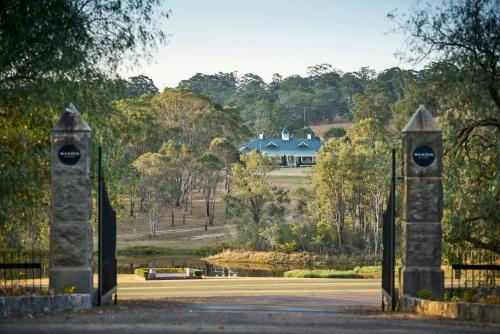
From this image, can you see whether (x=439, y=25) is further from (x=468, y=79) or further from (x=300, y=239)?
(x=300, y=239)

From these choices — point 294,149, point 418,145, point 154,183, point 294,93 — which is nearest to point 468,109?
point 418,145

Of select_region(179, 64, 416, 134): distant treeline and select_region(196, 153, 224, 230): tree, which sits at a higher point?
select_region(179, 64, 416, 134): distant treeline

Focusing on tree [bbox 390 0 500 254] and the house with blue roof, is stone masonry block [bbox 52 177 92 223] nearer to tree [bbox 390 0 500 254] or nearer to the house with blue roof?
tree [bbox 390 0 500 254]

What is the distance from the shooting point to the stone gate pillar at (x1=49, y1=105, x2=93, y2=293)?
14.2m

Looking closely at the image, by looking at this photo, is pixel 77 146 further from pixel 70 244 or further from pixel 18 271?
pixel 18 271

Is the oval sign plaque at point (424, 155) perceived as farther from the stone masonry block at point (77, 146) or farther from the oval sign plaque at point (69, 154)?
the oval sign plaque at point (69, 154)

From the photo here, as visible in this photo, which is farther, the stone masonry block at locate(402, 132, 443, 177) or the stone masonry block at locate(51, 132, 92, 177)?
the stone masonry block at locate(402, 132, 443, 177)

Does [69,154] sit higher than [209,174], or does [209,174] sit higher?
[209,174]

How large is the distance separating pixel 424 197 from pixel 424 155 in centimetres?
68

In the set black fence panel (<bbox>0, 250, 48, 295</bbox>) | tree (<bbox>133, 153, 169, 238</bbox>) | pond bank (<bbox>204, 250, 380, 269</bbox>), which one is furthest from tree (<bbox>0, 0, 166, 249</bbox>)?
tree (<bbox>133, 153, 169, 238</bbox>)

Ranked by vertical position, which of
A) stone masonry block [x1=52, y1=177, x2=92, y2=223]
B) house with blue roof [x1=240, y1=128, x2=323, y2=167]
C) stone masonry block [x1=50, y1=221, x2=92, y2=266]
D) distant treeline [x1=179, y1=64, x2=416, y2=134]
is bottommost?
stone masonry block [x1=50, y1=221, x2=92, y2=266]

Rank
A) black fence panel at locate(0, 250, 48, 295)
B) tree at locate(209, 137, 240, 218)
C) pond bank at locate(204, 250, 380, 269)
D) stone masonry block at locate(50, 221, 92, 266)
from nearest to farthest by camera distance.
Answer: black fence panel at locate(0, 250, 48, 295) → stone masonry block at locate(50, 221, 92, 266) → pond bank at locate(204, 250, 380, 269) → tree at locate(209, 137, 240, 218)

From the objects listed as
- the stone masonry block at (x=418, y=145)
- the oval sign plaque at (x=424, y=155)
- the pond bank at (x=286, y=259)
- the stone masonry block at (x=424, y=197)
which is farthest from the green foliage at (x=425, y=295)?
the pond bank at (x=286, y=259)

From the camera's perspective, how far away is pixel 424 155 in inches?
568
